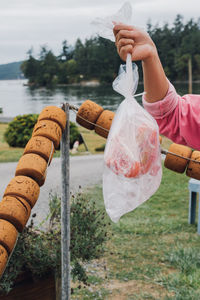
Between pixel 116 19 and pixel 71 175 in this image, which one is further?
pixel 71 175

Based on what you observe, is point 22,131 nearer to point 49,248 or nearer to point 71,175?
point 71,175

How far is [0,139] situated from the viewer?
1280 centimetres

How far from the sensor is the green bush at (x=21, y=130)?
412 inches

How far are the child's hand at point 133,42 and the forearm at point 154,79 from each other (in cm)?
2

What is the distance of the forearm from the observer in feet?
4.00

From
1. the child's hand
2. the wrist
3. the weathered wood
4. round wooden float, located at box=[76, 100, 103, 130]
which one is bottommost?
the weathered wood

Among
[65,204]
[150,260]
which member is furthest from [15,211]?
[150,260]

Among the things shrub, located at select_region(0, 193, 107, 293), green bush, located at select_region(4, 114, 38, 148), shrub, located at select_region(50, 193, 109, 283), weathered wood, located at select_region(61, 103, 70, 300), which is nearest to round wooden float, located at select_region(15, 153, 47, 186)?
weathered wood, located at select_region(61, 103, 70, 300)

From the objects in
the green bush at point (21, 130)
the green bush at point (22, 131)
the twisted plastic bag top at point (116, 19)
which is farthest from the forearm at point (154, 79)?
the green bush at point (21, 130)

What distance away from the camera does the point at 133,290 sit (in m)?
3.04

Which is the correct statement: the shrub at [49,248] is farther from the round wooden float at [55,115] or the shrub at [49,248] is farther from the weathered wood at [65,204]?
the round wooden float at [55,115]

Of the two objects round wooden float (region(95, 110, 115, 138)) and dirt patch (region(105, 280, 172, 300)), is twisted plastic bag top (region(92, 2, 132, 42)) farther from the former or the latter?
dirt patch (region(105, 280, 172, 300))

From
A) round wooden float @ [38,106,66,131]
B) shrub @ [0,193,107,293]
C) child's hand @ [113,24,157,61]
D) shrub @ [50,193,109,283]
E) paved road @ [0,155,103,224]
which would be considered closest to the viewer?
child's hand @ [113,24,157,61]

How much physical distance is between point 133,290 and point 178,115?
2.10 metres
